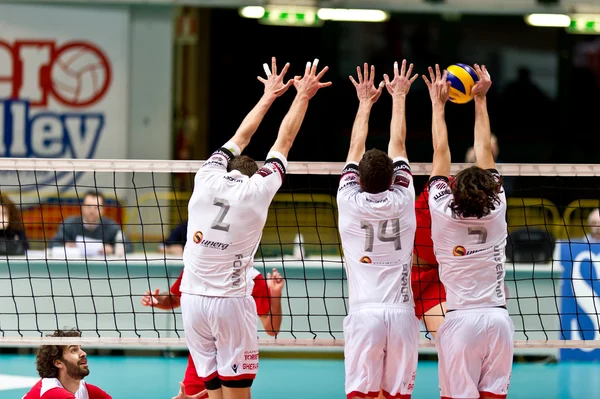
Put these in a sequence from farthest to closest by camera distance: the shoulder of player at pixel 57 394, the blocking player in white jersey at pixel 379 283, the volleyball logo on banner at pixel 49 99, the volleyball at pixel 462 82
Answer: the volleyball logo on banner at pixel 49 99 < the shoulder of player at pixel 57 394 < the volleyball at pixel 462 82 < the blocking player in white jersey at pixel 379 283

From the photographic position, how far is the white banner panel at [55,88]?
16.0 metres

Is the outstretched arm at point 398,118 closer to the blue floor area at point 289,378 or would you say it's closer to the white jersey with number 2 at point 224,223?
the white jersey with number 2 at point 224,223

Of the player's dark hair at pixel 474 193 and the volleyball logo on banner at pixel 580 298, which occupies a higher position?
the player's dark hair at pixel 474 193

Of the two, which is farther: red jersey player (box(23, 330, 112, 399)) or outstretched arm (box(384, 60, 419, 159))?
red jersey player (box(23, 330, 112, 399))

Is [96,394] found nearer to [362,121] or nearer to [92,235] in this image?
[362,121]

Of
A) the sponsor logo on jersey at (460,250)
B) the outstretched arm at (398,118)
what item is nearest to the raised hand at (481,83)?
the outstretched arm at (398,118)

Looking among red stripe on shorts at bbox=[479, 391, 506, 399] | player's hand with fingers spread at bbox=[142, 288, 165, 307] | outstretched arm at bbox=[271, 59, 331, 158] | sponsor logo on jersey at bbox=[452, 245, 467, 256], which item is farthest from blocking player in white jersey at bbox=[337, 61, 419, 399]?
player's hand with fingers spread at bbox=[142, 288, 165, 307]

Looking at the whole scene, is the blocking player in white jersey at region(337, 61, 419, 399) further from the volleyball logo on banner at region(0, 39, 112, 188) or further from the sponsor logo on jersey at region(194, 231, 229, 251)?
the volleyball logo on banner at region(0, 39, 112, 188)

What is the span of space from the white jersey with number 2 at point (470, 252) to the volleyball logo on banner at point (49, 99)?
10.5 m

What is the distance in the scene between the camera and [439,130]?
22.1 ft

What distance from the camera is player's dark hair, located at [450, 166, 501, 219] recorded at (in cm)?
627

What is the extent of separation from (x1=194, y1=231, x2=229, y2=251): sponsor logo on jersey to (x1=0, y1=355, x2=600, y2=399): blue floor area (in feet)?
11.0

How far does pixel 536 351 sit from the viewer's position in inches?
461

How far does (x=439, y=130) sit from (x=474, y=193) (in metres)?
0.67
